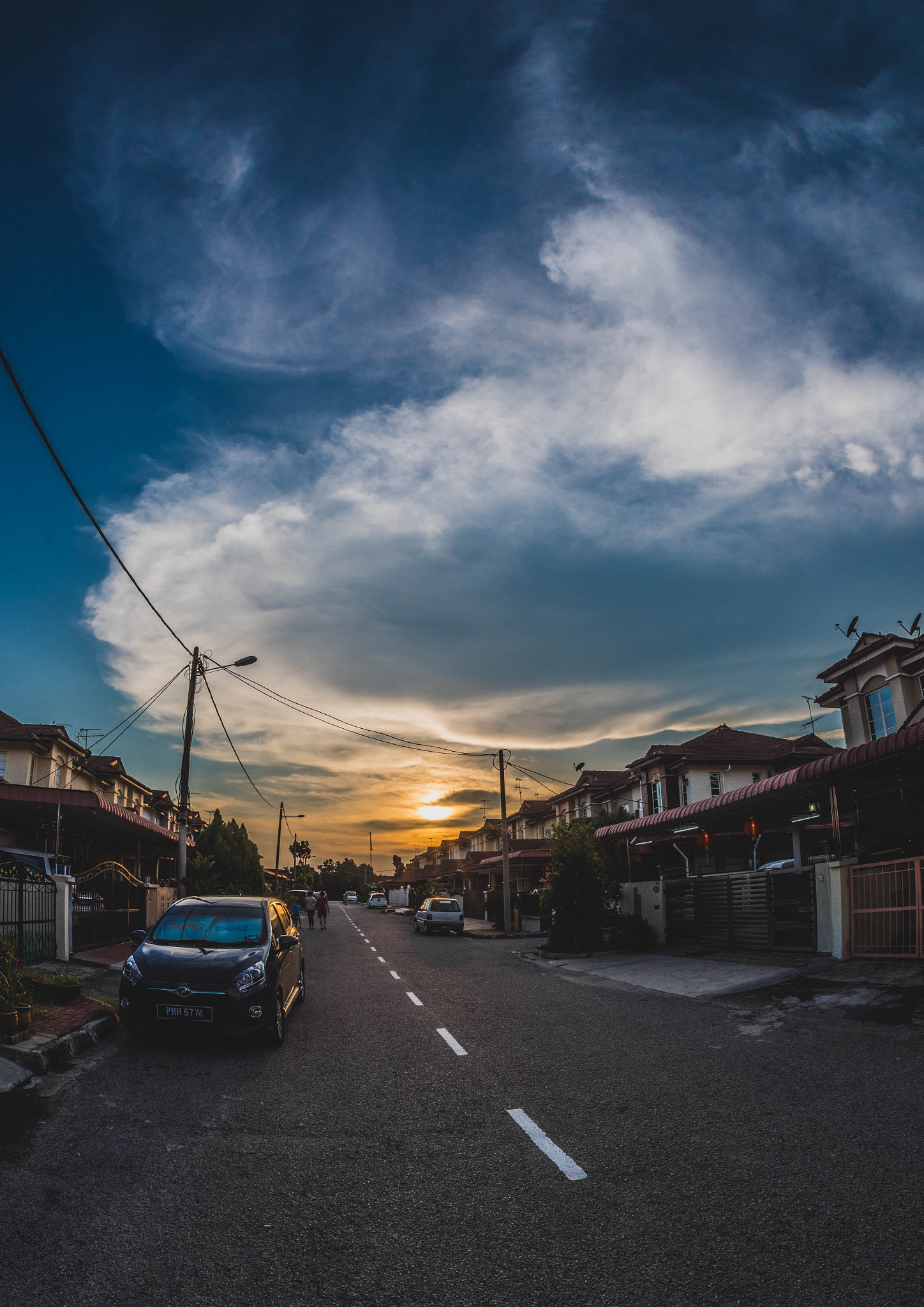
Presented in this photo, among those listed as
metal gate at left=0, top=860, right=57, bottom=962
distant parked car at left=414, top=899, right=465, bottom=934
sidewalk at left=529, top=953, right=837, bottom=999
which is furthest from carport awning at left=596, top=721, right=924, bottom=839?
metal gate at left=0, top=860, right=57, bottom=962

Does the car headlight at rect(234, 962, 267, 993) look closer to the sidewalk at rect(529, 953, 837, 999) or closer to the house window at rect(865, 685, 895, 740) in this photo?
the sidewalk at rect(529, 953, 837, 999)

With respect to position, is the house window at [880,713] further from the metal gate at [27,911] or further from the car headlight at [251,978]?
the metal gate at [27,911]

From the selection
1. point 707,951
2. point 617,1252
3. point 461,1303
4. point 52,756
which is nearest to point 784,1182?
point 617,1252

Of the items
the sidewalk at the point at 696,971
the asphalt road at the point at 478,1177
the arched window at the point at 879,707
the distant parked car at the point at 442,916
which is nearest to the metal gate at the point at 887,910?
the sidewalk at the point at 696,971

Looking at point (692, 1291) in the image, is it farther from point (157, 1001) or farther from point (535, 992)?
point (535, 992)

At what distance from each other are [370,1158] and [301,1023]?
5518 millimetres

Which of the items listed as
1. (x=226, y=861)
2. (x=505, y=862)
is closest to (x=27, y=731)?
(x=226, y=861)

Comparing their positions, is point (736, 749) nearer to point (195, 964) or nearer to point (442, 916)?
point (442, 916)

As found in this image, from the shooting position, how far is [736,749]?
45000 mm

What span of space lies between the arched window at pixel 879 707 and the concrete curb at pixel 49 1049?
25.1 m

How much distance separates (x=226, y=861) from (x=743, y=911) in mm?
26850

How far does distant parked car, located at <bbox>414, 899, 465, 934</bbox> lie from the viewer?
3475cm

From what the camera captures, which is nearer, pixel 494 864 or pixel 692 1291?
pixel 692 1291

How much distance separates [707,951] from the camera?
18016mm
